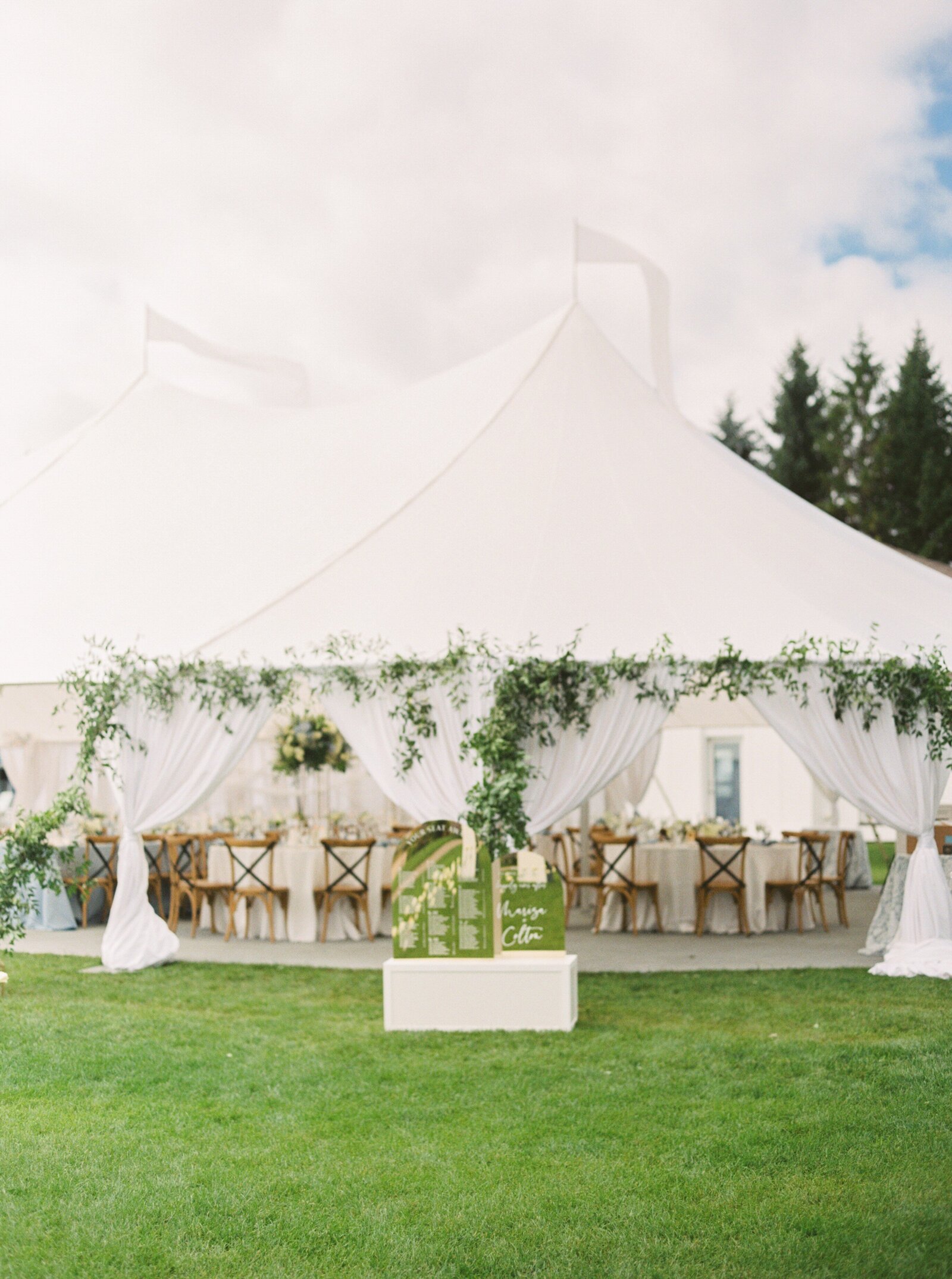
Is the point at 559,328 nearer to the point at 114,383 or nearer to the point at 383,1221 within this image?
the point at 114,383

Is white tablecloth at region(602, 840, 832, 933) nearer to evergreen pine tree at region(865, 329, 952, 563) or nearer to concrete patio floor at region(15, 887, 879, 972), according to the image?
concrete patio floor at region(15, 887, 879, 972)

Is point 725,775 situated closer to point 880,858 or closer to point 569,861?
point 880,858

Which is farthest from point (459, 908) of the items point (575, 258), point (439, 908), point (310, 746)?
point (575, 258)

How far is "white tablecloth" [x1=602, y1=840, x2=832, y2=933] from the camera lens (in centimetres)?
1052

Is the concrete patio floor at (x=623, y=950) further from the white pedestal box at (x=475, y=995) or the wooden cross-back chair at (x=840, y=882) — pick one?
the white pedestal box at (x=475, y=995)

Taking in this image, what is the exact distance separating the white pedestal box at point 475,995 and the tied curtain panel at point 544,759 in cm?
122

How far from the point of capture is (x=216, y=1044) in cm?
674

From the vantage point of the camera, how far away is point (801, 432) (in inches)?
1225

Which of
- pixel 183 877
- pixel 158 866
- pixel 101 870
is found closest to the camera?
pixel 183 877

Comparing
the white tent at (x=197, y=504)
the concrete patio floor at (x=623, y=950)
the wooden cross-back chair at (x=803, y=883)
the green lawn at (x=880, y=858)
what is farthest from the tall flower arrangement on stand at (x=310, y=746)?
the green lawn at (x=880, y=858)

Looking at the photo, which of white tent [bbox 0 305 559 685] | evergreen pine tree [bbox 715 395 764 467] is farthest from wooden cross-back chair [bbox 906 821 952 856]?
evergreen pine tree [bbox 715 395 764 467]

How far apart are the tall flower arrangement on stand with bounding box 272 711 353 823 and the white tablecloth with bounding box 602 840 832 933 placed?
138 inches

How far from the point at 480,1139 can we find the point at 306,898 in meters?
5.34

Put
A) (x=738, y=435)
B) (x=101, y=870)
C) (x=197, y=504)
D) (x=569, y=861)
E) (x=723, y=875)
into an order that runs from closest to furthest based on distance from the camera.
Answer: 1. (x=723, y=875)
2. (x=197, y=504)
3. (x=101, y=870)
4. (x=569, y=861)
5. (x=738, y=435)
